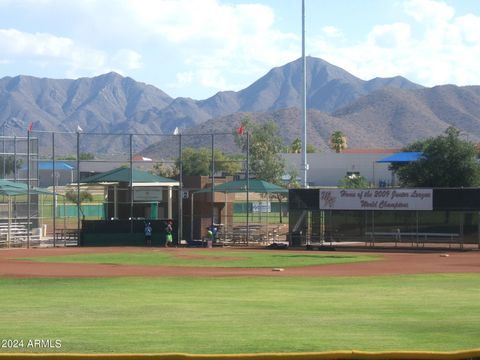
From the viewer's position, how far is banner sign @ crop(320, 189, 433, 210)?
47.3 meters

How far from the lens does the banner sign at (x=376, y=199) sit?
47.3m

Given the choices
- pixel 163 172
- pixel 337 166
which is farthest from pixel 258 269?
pixel 337 166

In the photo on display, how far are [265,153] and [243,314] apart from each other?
268 ft

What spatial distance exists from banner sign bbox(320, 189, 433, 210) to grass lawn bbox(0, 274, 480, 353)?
62.2 feet

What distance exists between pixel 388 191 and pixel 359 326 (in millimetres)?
33029

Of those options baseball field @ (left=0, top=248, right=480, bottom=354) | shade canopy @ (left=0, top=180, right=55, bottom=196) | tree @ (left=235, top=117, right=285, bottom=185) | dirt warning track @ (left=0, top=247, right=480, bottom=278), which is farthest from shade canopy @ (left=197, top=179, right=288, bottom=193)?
tree @ (left=235, top=117, right=285, bottom=185)

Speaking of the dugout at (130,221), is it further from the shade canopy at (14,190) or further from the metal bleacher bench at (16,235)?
the shade canopy at (14,190)

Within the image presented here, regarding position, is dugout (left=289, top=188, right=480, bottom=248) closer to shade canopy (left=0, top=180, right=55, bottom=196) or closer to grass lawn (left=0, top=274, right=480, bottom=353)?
shade canopy (left=0, top=180, right=55, bottom=196)

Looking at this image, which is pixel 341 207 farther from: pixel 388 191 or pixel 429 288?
pixel 429 288

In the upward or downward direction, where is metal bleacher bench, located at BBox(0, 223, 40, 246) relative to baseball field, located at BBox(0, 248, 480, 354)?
upward

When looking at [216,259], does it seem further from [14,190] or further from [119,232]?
[14,190]

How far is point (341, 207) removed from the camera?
49.1m

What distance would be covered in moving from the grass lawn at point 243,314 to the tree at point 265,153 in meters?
65.2

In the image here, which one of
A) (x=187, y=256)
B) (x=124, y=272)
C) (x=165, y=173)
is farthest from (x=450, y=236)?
(x=165, y=173)
